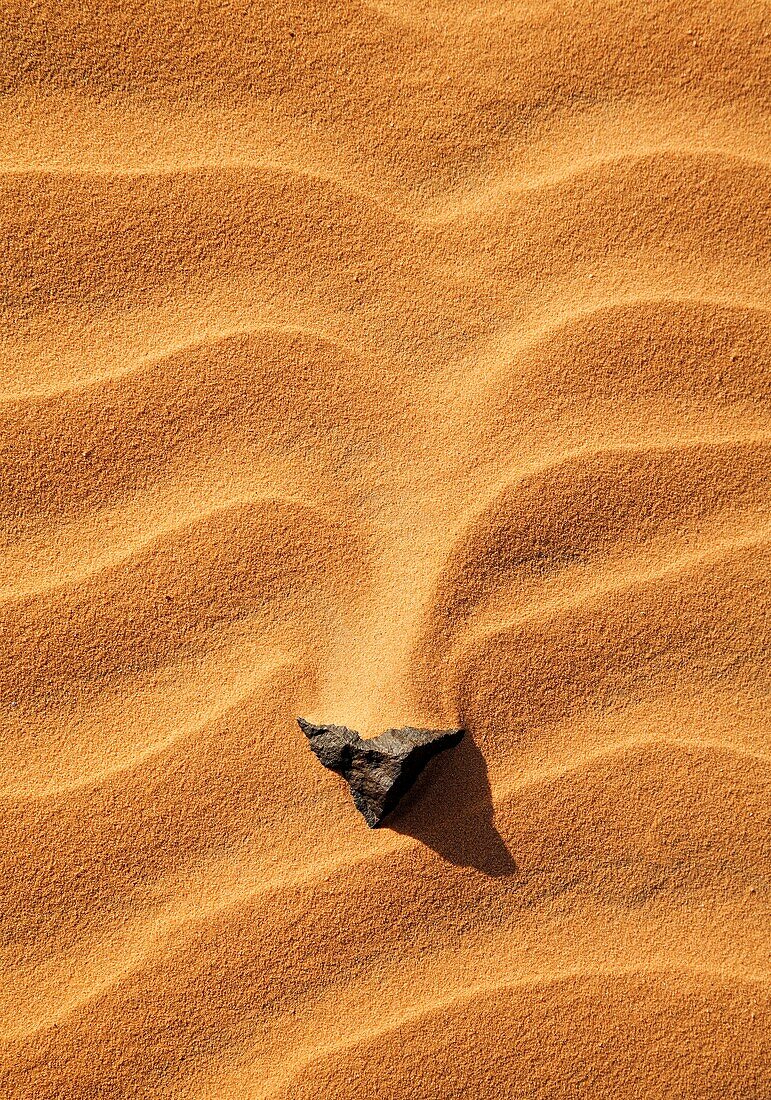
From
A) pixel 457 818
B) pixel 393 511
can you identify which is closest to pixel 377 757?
pixel 457 818

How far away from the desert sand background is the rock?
0.17 ft

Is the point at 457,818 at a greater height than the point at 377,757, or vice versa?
the point at 377,757

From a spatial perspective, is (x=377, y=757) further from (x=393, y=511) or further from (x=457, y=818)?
(x=393, y=511)

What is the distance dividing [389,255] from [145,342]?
0.50 meters

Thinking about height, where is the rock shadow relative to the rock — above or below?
below

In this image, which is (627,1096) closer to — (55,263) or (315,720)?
(315,720)

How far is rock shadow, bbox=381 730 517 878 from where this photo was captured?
1559mm

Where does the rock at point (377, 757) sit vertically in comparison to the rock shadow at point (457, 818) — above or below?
above

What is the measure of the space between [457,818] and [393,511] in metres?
0.59

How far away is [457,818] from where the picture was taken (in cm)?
156

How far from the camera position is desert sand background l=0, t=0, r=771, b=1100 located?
5.12 feet

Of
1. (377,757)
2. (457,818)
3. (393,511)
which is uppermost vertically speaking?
(393,511)

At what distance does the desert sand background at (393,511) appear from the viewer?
156cm

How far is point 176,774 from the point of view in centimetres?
157
